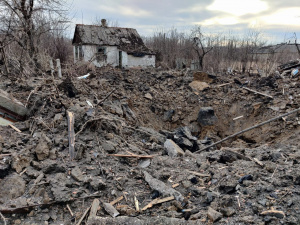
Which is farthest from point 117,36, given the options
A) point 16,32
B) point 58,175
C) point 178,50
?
point 58,175

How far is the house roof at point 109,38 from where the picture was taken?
55.1 feet

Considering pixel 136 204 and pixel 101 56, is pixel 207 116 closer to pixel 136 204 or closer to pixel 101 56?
pixel 136 204

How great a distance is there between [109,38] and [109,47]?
74 centimetres

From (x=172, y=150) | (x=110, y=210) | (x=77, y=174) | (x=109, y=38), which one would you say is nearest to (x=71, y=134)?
(x=77, y=174)

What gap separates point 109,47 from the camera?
1723 centimetres

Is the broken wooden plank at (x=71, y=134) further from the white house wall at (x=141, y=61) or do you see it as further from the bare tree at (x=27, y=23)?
the white house wall at (x=141, y=61)

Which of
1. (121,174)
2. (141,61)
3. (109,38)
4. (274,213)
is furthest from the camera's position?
(141,61)

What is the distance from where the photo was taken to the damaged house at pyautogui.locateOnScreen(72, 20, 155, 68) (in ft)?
55.2

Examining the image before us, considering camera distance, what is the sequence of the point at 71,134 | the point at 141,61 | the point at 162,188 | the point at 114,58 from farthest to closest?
the point at 141,61 → the point at 114,58 → the point at 71,134 → the point at 162,188

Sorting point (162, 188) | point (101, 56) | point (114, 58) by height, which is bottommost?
point (162, 188)

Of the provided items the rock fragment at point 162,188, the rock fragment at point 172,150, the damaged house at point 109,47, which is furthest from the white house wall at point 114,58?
the rock fragment at point 162,188

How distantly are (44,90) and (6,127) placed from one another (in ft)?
5.87

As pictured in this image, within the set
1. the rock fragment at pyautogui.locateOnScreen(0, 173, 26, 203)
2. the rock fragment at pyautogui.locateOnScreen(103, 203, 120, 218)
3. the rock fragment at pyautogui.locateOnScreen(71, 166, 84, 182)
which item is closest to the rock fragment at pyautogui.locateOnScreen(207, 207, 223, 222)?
the rock fragment at pyautogui.locateOnScreen(103, 203, 120, 218)

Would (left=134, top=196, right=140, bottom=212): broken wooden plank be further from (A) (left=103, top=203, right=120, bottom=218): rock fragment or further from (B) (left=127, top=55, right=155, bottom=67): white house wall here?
(B) (left=127, top=55, right=155, bottom=67): white house wall
